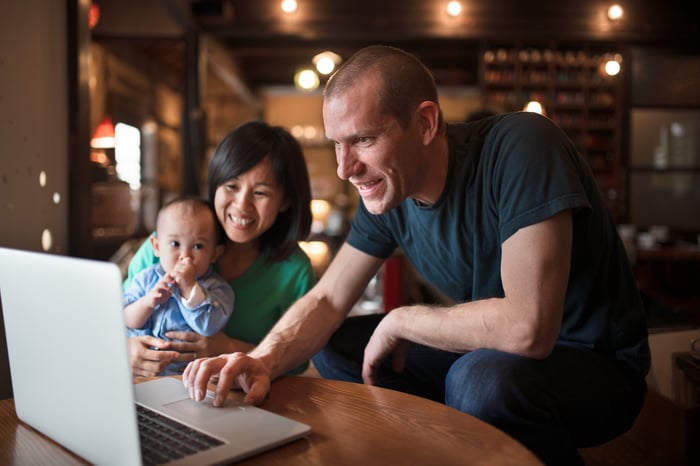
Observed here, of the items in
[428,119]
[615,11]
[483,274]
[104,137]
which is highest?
[615,11]

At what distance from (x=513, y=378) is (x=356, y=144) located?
619 mm

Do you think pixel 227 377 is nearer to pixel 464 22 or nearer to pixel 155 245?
pixel 155 245

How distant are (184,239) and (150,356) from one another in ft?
1.13

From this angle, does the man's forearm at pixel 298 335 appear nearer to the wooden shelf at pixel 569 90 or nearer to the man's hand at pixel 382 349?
the man's hand at pixel 382 349

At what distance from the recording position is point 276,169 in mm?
1963

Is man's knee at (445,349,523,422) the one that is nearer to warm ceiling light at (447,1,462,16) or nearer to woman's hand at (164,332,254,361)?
woman's hand at (164,332,254,361)

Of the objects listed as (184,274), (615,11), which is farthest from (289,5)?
(184,274)

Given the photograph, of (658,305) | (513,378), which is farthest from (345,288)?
(658,305)

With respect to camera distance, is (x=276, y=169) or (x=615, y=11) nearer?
(x=276, y=169)

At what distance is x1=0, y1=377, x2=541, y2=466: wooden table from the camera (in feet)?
2.91

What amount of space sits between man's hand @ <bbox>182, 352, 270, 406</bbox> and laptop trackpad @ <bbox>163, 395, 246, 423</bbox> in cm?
1

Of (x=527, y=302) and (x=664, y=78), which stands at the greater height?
(x=664, y=78)

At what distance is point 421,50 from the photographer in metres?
9.31

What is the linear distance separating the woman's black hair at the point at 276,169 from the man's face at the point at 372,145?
46 centimetres
